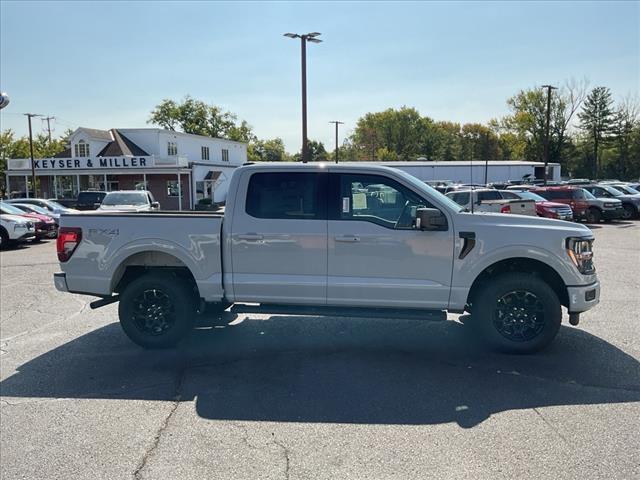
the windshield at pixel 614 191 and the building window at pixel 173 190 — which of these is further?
the building window at pixel 173 190

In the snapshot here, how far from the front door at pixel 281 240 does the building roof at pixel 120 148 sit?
4128 cm

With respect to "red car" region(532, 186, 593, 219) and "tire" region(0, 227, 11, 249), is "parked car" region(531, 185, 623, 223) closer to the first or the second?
"red car" region(532, 186, 593, 219)

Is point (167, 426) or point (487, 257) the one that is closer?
point (167, 426)

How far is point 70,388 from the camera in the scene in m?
4.74

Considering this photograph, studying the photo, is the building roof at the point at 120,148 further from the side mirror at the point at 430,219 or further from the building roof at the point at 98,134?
the side mirror at the point at 430,219

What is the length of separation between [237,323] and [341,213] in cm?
245

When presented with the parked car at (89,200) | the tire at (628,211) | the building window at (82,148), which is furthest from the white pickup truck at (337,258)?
the building window at (82,148)

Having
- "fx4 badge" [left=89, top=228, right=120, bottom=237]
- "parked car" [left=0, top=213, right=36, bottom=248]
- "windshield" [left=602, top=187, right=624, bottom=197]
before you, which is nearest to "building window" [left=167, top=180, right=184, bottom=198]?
"parked car" [left=0, top=213, right=36, bottom=248]

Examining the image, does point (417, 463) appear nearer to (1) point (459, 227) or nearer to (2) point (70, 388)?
(1) point (459, 227)

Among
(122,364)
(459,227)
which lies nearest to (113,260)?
(122,364)

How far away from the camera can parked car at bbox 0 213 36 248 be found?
1656 centimetres

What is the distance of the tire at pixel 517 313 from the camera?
203 inches

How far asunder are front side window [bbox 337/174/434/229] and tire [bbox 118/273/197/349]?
201 cm

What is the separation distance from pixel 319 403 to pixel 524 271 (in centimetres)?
271
